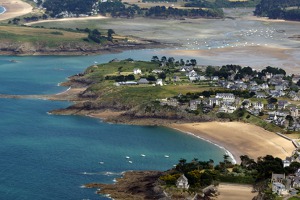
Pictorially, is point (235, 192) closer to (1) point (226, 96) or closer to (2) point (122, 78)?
(1) point (226, 96)

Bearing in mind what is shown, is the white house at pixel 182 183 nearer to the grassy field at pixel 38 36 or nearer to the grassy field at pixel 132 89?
the grassy field at pixel 132 89

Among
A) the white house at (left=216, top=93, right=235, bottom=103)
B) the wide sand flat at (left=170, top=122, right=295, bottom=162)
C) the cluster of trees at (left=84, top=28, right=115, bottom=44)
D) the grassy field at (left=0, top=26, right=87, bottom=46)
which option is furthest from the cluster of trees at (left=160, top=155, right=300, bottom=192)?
the cluster of trees at (left=84, top=28, right=115, bottom=44)

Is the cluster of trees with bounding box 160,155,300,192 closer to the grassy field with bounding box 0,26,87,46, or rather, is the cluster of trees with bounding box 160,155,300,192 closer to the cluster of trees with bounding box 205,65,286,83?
the cluster of trees with bounding box 205,65,286,83

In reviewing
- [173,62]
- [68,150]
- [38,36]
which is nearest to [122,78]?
[173,62]

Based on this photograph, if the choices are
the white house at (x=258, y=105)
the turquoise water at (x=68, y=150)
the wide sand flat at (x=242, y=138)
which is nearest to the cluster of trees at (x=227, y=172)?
the turquoise water at (x=68, y=150)

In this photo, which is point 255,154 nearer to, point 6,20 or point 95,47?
point 95,47

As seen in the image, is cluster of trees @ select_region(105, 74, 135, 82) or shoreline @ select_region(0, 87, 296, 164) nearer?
shoreline @ select_region(0, 87, 296, 164)

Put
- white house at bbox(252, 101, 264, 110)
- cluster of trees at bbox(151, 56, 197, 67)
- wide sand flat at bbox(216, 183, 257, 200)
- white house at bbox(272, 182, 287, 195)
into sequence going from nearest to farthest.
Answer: white house at bbox(272, 182, 287, 195) < wide sand flat at bbox(216, 183, 257, 200) < white house at bbox(252, 101, 264, 110) < cluster of trees at bbox(151, 56, 197, 67)

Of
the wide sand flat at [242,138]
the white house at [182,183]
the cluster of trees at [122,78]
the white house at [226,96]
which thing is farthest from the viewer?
the cluster of trees at [122,78]

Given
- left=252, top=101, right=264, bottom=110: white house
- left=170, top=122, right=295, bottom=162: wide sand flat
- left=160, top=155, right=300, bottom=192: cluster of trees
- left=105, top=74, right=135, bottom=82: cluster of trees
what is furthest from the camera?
left=105, top=74, right=135, bottom=82: cluster of trees
